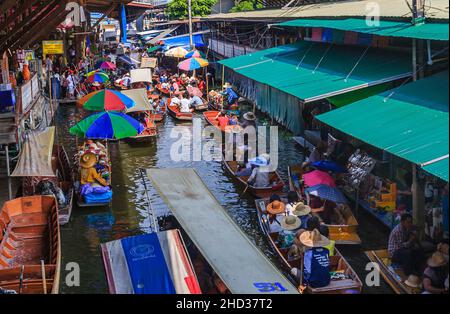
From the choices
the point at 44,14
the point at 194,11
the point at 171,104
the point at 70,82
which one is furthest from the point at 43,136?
the point at 194,11

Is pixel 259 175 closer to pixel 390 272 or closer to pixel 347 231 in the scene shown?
pixel 347 231

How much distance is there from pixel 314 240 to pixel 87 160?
24.0 ft

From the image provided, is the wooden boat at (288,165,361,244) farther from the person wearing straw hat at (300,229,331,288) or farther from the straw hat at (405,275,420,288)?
the straw hat at (405,275,420,288)

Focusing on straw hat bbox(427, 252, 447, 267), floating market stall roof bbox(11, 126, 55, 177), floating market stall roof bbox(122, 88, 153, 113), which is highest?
floating market stall roof bbox(122, 88, 153, 113)

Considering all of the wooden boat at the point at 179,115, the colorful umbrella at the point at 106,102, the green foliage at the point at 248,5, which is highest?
the green foliage at the point at 248,5

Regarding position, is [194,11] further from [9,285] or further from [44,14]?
[9,285]

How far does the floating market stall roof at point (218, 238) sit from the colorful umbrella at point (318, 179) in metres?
2.38

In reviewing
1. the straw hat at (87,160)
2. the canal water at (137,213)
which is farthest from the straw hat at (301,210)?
the straw hat at (87,160)

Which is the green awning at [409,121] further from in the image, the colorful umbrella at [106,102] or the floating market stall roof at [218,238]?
the colorful umbrella at [106,102]

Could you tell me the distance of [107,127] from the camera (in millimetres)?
16219

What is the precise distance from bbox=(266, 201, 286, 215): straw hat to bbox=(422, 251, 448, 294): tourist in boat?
430cm

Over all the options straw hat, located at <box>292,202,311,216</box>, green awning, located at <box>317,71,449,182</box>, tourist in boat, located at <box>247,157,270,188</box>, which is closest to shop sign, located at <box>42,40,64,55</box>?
tourist in boat, located at <box>247,157,270,188</box>

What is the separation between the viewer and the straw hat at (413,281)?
9539 mm

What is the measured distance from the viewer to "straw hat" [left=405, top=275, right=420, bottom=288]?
9.54m
